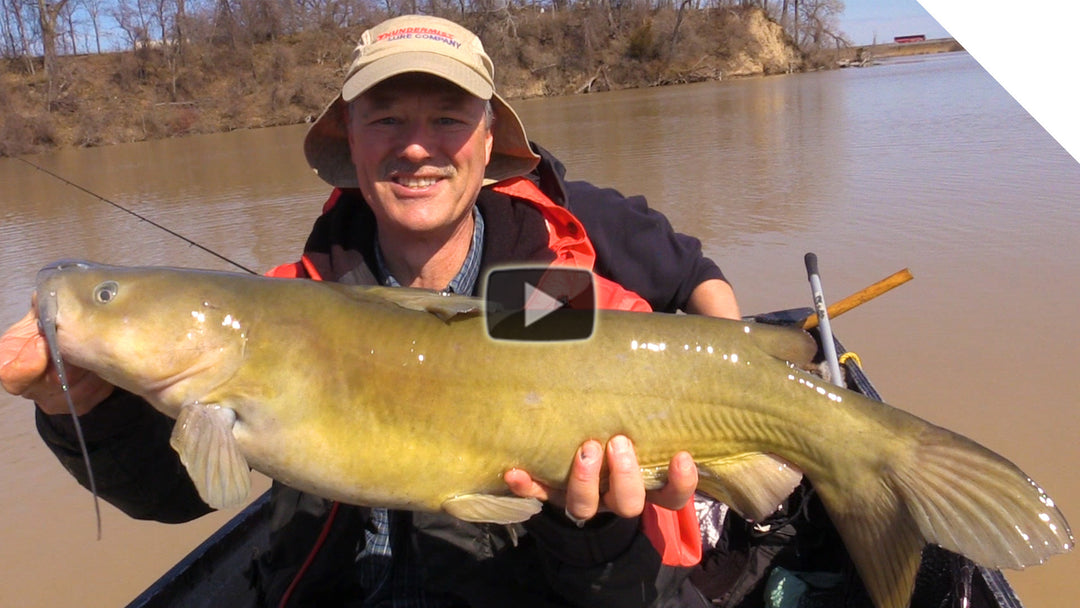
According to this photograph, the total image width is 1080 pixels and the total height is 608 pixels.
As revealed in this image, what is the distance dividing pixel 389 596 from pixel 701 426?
3.52ft

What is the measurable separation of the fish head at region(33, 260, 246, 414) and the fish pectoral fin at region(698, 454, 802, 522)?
1197 mm

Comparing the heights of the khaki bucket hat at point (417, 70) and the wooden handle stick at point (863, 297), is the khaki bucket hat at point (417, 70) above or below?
above

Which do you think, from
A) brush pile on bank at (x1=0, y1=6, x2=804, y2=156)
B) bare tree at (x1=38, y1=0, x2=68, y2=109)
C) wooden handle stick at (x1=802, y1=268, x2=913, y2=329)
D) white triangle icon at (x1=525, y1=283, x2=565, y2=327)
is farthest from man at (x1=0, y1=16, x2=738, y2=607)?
bare tree at (x1=38, y1=0, x2=68, y2=109)

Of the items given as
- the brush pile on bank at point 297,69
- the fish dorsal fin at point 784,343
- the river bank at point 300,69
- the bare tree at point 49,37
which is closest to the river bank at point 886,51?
the river bank at point 300,69

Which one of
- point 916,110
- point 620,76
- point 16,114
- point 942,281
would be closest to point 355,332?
point 942,281

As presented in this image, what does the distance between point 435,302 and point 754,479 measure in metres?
0.89

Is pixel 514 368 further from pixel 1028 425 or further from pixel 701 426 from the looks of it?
pixel 1028 425

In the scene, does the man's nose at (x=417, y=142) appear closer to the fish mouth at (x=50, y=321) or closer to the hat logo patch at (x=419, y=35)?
the hat logo patch at (x=419, y=35)

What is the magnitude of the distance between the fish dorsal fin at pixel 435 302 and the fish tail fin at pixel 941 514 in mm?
946

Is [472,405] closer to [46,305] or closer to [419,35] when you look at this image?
[46,305]

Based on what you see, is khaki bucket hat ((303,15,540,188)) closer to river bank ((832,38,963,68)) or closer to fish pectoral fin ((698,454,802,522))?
fish pectoral fin ((698,454,802,522))

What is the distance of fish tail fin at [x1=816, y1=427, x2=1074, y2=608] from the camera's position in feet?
5.41

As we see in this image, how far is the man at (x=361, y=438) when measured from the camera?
1.99 meters

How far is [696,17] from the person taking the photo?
50.7 meters
